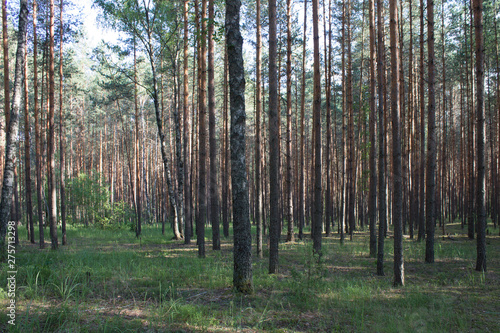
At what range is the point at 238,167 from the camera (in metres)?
5.81

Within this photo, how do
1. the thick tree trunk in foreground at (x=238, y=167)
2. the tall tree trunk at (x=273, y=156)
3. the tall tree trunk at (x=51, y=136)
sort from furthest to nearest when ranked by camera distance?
the tall tree trunk at (x=51, y=136) → the tall tree trunk at (x=273, y=156) → the thick tree trunk in foreground at (x=238, y=167)

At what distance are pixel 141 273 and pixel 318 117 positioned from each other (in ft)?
23.3

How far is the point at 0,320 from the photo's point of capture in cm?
399

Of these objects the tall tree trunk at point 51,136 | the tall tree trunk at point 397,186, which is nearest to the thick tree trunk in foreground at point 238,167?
the tall tree trunk at point 397,186

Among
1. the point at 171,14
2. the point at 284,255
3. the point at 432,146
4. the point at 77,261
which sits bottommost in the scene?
the point at 284,255

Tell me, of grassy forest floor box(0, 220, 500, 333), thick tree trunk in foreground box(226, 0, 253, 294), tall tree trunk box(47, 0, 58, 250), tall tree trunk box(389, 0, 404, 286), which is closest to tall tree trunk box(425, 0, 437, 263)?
grassy forest floor box(0, 220, 500, 333)

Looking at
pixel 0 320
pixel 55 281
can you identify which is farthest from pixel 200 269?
pixel 0 320

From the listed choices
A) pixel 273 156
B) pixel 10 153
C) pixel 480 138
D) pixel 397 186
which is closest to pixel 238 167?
pixel 273 156

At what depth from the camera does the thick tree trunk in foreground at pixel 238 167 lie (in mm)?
5707

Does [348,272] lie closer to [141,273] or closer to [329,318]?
[329,318]

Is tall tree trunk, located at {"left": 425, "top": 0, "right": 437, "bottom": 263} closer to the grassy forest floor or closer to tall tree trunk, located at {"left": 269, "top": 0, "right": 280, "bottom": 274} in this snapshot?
the grassy forest floor

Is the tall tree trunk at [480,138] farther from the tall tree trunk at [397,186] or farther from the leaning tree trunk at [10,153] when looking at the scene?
the leaning tree trunk at [10,153]

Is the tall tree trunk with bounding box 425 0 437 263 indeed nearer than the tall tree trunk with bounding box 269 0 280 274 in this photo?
No

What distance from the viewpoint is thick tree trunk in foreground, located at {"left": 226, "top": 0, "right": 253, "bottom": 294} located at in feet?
18.7
